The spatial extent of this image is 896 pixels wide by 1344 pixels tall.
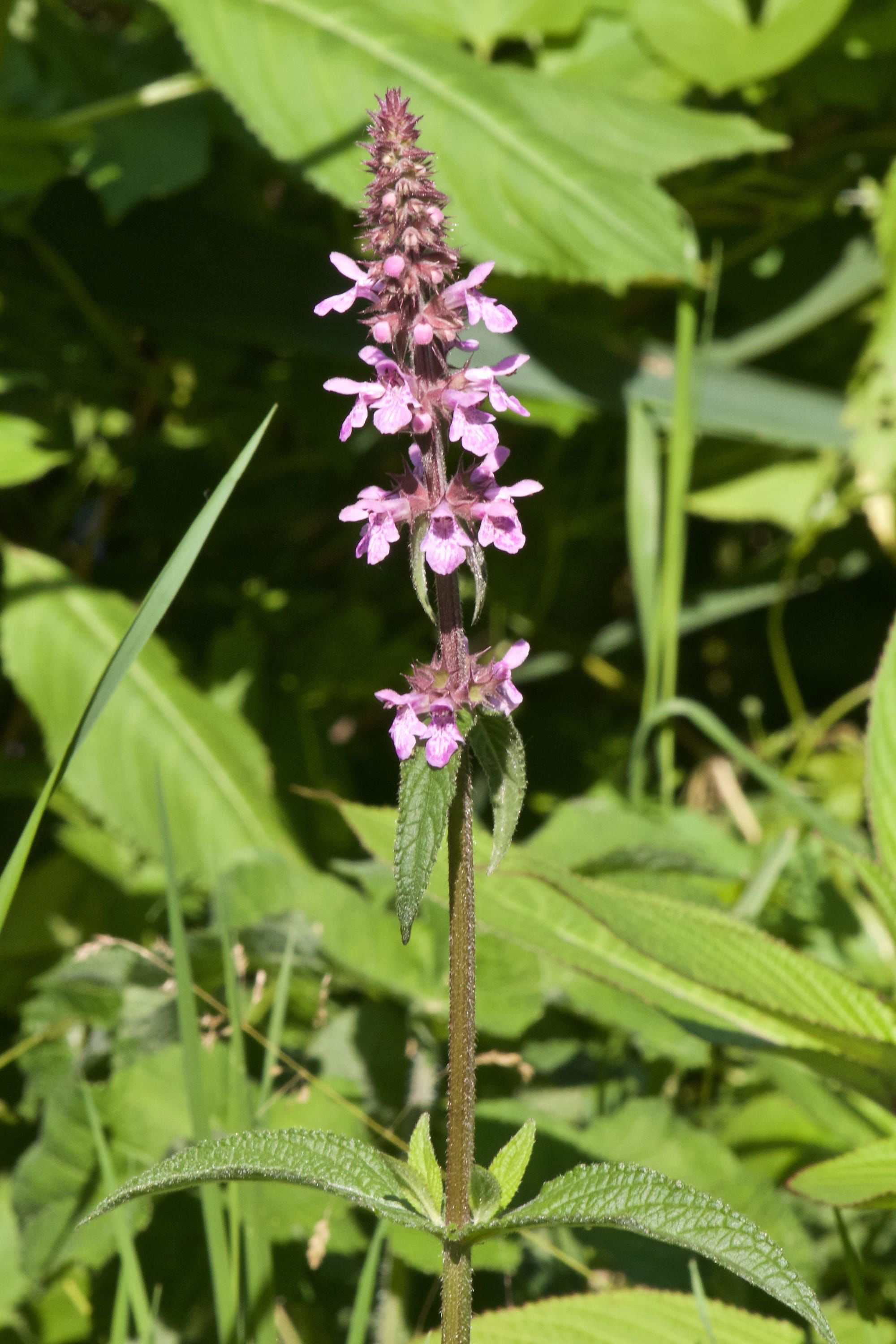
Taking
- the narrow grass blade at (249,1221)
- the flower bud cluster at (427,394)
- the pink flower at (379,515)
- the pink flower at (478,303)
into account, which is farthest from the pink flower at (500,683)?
the narrow grass blade at (249,1221)

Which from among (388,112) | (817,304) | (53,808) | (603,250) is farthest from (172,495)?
(388,112)

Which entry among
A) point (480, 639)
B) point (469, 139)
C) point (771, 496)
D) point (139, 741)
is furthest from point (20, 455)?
point (771, 496)

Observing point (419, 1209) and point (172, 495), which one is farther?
point (172, 495)

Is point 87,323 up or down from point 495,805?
up

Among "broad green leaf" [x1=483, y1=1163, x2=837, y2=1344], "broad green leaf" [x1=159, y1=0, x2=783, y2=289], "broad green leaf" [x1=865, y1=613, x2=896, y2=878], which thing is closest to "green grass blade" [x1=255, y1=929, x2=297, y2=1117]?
"broad green leaf" [x1=483, y1=1163, x2=837, y2=1344]

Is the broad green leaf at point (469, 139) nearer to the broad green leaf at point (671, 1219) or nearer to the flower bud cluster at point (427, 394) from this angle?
the flower bud cluster at point (427, 394)

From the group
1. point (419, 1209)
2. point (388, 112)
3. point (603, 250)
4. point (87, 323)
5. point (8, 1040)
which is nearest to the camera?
point (388, 112)

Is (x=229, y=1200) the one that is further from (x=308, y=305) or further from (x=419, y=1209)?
(x=308, y=305)

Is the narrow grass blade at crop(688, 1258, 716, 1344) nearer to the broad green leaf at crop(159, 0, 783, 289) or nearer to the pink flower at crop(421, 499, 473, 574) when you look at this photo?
the pink flower at crop(421, 499, 473, 574)
